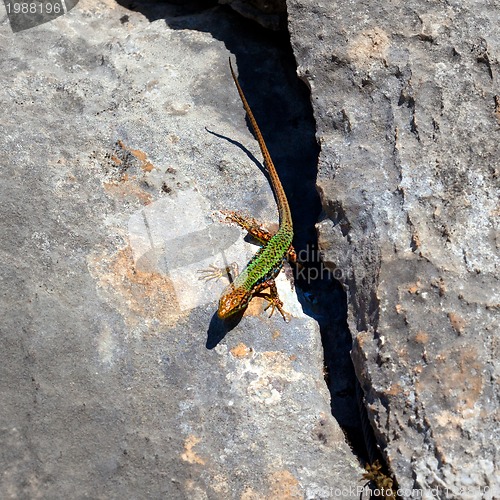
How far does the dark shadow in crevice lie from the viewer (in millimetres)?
4957

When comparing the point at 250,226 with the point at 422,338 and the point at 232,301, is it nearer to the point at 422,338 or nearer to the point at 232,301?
the point at 232,301

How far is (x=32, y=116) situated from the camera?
566 cm

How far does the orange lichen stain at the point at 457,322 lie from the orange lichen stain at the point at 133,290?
1821 millimetres

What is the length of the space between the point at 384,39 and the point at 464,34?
580mm

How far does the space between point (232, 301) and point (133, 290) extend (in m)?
0.69

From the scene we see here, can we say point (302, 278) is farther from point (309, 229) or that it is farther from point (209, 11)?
point (209, 11)

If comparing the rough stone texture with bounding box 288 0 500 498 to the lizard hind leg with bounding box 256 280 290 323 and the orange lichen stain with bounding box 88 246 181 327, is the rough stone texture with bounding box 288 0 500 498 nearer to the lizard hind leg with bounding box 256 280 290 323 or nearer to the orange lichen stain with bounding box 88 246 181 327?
the lizard hind leg with bounding box 256 280 290 323

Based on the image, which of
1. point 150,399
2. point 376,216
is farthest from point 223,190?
point 150,399

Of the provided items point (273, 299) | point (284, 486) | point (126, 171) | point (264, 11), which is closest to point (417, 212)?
point (273, 299)

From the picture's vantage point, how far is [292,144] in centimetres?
613

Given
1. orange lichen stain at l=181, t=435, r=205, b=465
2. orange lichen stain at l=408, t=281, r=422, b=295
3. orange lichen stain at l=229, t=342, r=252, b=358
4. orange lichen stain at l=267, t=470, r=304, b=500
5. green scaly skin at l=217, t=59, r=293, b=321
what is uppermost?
orange lichen stain at l=408, t=281, r=422, b=295

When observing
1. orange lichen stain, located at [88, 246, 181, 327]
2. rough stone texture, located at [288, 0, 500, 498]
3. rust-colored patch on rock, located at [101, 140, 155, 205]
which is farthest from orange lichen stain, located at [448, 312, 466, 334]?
rust-colored patch on rock, located at [101, 140, 155, 205]

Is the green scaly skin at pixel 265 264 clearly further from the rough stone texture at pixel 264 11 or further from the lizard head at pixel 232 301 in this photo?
the rough stone texture at pixel 264 11

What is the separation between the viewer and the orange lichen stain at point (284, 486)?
14.3 ft
